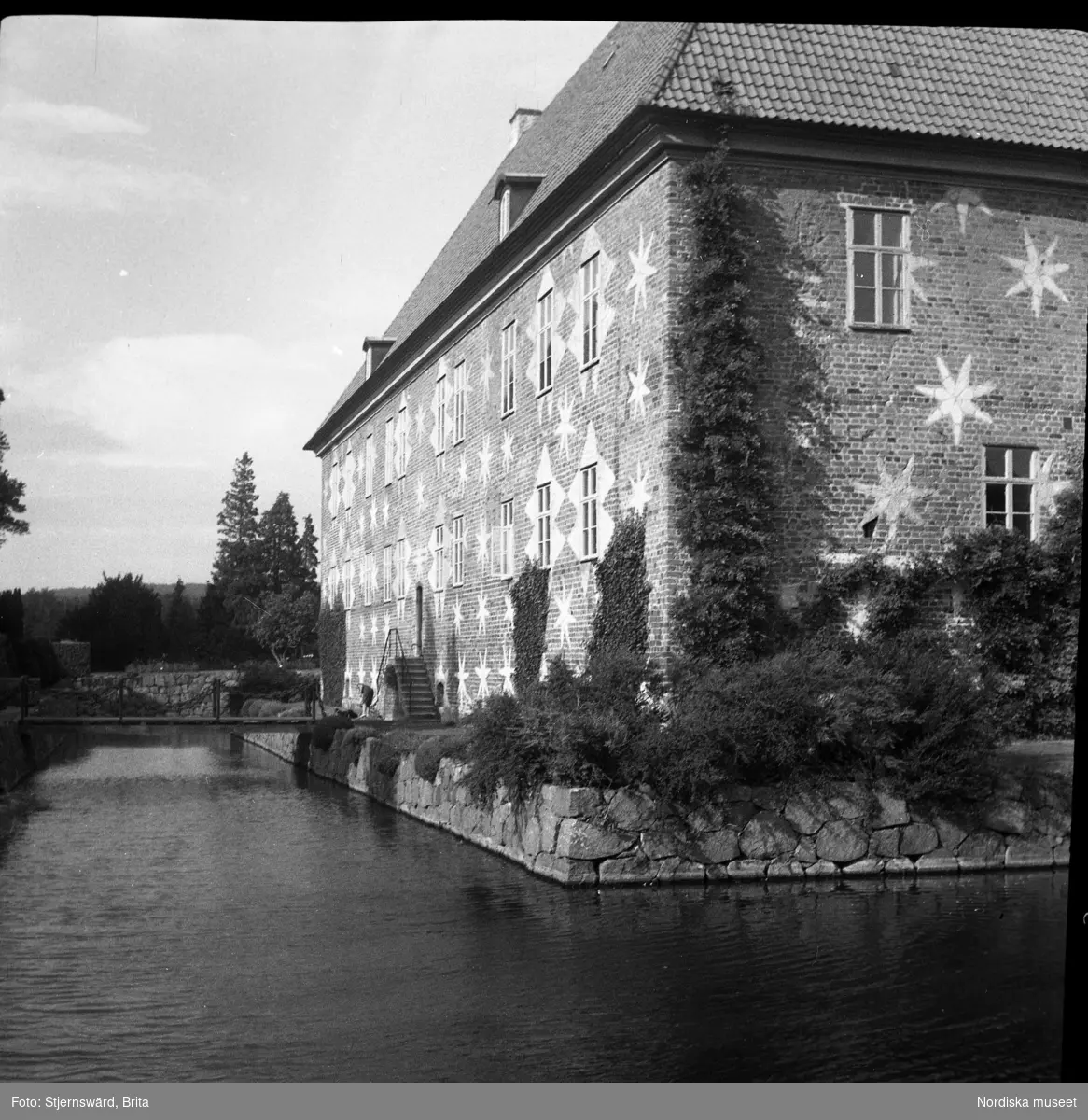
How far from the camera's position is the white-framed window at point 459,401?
25828 mm

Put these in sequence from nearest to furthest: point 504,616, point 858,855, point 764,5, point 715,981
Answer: point 764,5, point 715,981, point 858,855, point 504,616

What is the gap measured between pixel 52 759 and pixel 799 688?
20776mm

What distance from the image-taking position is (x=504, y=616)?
2259 cm

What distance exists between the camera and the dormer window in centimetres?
2230

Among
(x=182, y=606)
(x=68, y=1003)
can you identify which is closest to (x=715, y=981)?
(x=68, y=1003)

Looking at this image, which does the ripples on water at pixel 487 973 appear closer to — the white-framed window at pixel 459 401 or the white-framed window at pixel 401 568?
the white-framed window at pixel 459 401

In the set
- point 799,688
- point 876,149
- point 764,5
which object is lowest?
point 799,688

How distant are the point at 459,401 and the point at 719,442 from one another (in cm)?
1059

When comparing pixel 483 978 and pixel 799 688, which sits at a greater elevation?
pixel 799 688

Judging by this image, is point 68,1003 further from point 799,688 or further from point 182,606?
point 182,606

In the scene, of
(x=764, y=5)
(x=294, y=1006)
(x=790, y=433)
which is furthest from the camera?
(x=790, y=433)

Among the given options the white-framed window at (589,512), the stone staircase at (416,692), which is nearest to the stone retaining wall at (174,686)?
the stone staircase at (416,692)

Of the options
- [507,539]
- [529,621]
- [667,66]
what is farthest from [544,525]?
[667,66]

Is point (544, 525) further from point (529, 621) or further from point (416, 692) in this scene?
point (416, 692)
